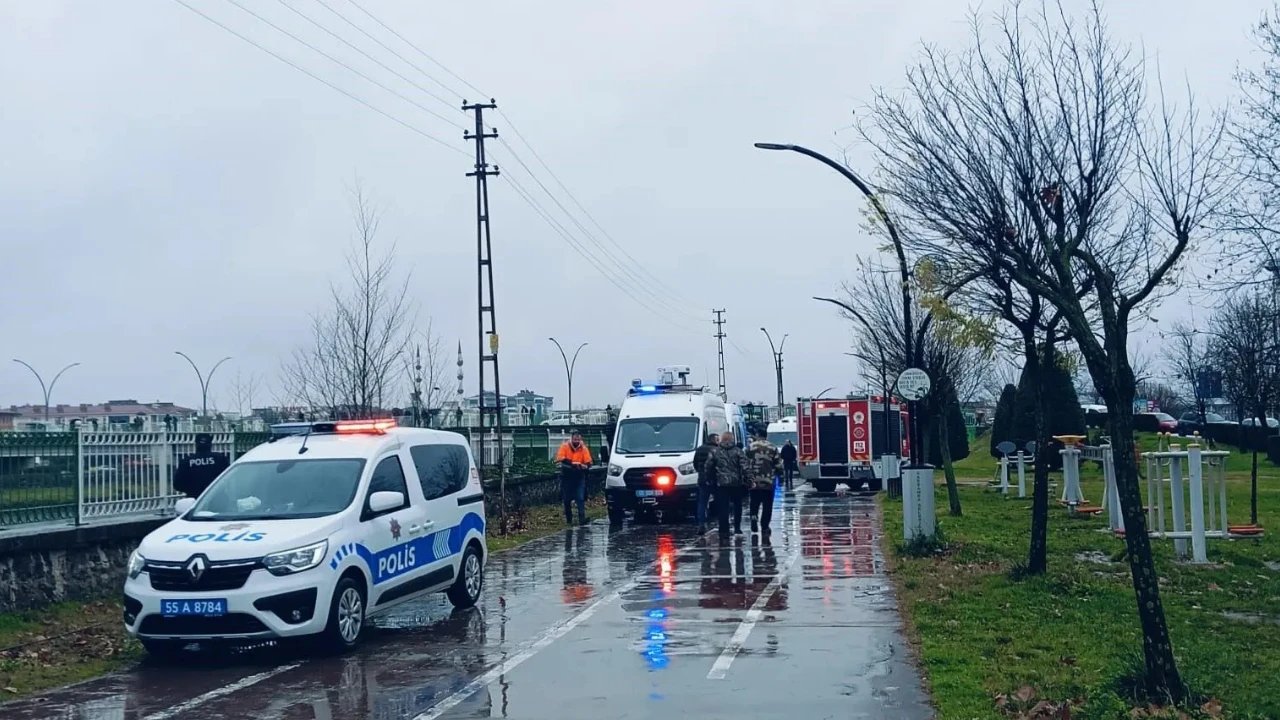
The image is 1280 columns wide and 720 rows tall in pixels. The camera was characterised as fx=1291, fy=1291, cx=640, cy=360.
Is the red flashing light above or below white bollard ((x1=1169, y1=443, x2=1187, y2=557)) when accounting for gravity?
above

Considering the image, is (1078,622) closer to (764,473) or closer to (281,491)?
(281,491)

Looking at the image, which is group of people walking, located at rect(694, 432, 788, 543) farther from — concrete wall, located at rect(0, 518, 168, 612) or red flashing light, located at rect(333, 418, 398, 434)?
concrete wall, located at rect(0, 518, 168, 612)

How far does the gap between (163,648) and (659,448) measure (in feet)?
51.5

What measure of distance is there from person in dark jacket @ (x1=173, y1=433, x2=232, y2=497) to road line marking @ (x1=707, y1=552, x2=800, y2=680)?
6.92 metres

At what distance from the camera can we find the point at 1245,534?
60.4ft

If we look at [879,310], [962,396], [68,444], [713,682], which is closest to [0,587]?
[68,444]

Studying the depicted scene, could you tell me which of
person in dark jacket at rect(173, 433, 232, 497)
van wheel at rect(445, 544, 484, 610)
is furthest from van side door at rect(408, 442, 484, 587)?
person in dark jacket at rect(173, 433, 232, 497)

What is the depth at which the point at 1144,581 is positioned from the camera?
27.1 ft

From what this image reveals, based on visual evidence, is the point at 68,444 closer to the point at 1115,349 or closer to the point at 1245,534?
the point at 1115,349

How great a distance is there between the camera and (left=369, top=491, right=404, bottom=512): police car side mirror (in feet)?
38.0

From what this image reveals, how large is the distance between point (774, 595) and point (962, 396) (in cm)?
6104

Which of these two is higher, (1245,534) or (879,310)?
(879,310)

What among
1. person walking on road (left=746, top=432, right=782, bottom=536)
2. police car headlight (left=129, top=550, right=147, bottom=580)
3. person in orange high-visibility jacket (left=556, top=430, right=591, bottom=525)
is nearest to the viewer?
police car headlight (left=129, top=550, right=147, bottom=580)

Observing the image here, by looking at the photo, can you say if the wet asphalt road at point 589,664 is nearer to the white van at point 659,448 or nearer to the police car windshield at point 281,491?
the police car windshield at point 281,491
